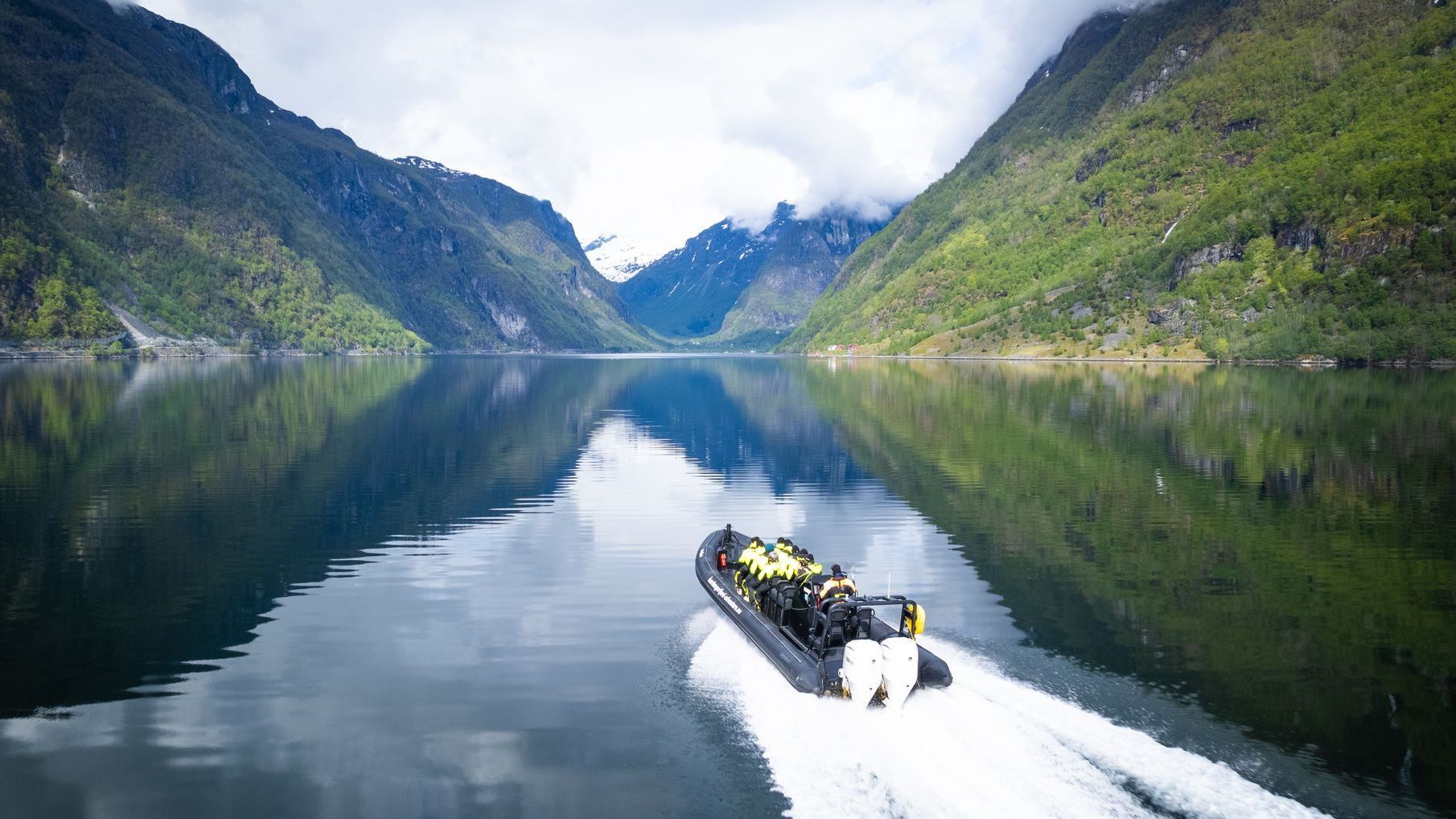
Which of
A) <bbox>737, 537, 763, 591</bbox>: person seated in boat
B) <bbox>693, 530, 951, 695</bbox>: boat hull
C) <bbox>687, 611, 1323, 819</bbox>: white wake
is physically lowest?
<bbox>687, 611, 1323, 819</bbox>: white wake

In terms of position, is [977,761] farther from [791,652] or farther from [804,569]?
[804,569]

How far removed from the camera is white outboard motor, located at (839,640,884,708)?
61.3ft

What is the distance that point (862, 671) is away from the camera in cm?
1878

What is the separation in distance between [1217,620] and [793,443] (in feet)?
148

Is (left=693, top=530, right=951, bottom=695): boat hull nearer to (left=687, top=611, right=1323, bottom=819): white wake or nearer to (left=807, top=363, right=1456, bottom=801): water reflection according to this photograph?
(left=687, top=611, right=1323, bottom=819): white wake

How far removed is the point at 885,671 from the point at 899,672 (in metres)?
0.28

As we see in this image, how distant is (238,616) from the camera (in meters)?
25.6

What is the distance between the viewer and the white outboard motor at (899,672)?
18500 millimetres

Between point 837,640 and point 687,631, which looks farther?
point 687,631

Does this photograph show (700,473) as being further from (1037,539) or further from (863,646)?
(863,646)

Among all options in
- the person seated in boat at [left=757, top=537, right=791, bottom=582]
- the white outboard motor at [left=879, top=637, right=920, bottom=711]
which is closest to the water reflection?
the white outboard motor at [left=879, top=637, right=920, bottom=711]

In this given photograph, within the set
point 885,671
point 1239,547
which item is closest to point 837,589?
point 885,671

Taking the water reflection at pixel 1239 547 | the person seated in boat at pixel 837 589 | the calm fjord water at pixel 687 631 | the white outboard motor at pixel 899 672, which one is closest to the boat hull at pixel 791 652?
the calm fjord water at pixel 687 631

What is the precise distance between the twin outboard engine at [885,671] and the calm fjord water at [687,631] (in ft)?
1.74
